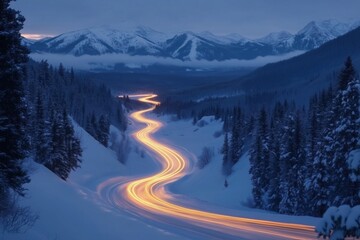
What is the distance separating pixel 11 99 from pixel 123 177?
52.2 meters

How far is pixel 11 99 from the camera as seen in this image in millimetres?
13836

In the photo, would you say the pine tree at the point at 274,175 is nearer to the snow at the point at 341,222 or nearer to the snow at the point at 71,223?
the snow at the point at 71,223

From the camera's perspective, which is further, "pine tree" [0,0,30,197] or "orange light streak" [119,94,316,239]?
"orange light streak" [119,94,316,239]

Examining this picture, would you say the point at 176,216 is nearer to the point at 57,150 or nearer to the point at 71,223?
the point at 71,223

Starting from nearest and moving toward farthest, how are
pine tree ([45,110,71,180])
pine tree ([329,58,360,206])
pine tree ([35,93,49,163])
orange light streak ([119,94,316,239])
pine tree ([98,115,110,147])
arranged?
orange light streak ([119,94,316,239]) → pine tree ([329,58,360,206]) → pine tree ([35,93,49,163]) → pine tree ([45,110,71,180]) → pine tree ([98,115,110,147])

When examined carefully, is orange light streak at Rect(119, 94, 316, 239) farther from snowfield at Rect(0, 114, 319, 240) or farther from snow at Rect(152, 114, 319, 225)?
snowfield at Rect(0, 114, 319, 240)

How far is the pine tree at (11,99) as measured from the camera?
13.3m

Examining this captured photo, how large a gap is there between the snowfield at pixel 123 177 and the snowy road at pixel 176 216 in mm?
1165

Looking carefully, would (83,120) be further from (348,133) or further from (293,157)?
(348,133)

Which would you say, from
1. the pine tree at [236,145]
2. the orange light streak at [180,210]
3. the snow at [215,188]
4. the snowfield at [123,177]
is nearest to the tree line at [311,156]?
the snow at [215,188]

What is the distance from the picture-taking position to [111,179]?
60.4m

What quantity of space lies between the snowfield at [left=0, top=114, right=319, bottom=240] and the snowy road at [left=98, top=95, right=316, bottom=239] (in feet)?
3.82

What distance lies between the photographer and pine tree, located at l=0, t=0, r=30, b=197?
43.6 ft

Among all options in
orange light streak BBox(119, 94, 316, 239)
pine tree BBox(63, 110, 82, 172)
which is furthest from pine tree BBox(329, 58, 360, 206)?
pine tree BBox(63, 110, 82, 172)
